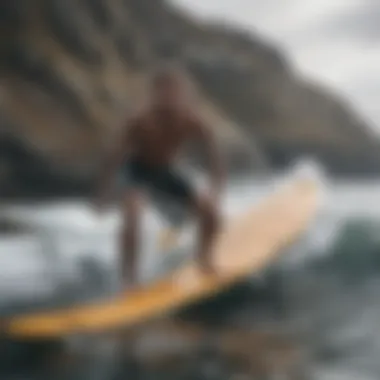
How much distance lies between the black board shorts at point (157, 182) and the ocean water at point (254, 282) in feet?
0.10

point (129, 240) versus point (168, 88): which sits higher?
point (168, 88)

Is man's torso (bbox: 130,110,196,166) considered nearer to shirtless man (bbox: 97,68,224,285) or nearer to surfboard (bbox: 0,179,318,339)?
shirtless man (bbox: 97,68,224,285)

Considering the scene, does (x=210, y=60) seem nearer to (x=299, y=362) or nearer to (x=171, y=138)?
(x=171, y=138)

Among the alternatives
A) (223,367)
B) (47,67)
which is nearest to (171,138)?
(47,67)

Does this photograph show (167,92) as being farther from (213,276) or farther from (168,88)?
(213,276)

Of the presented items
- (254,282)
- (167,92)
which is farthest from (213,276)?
(167,92)

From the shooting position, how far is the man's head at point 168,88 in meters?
1.38

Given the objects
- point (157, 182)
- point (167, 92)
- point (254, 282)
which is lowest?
point (254, 282)

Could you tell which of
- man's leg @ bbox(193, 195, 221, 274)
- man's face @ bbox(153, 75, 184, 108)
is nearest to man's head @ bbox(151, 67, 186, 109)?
man's face @ bbox(153, 75, 184, 108)

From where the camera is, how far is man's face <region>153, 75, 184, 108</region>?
4.53 ft

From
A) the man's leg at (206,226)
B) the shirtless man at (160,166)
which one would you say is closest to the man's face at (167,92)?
the shirtless man at (160,166)

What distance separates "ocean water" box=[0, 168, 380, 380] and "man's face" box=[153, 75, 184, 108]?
0.16 metres

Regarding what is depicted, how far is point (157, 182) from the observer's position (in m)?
1.38

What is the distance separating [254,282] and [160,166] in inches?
9.1
